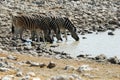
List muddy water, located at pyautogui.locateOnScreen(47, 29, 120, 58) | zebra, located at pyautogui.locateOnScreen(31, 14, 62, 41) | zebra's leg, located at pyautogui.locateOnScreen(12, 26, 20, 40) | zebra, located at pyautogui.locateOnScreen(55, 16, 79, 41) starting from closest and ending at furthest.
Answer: muddy water, located at pyautogui.locateOnScreen(47, 29, 120, 58) → zebra's leg, located at pyautogui.locateOnScreen(12, 26, 20, 40) → zebra, located at pyautogui.locateOnScreen(31, 14, 62, 41) → zebra, located at pyautogui.locateOnScreen(55, 16, 79, 41)

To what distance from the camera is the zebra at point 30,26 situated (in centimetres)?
2127

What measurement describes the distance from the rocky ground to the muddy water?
0.88m

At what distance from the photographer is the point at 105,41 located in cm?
2152

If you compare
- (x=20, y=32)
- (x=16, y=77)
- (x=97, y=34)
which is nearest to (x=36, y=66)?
(x=16, y=77)

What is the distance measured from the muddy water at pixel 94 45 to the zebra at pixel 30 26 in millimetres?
890

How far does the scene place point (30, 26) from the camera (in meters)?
21.6

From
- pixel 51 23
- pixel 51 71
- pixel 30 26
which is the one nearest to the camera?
pixel 51 71

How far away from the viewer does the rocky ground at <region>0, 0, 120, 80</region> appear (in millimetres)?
12055

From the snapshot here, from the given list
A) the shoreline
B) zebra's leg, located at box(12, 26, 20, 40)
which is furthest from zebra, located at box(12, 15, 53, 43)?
the shoreline

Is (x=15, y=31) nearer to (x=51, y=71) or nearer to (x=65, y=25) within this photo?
(x=65, y=25)

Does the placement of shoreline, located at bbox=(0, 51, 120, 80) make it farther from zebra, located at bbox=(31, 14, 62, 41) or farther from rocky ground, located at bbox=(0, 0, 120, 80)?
zebra, located at bbox=(31, 14, 62, 41)

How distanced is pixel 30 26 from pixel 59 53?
12.6 feet

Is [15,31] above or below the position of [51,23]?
below

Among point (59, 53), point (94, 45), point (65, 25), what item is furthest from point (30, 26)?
point (59, 53)
